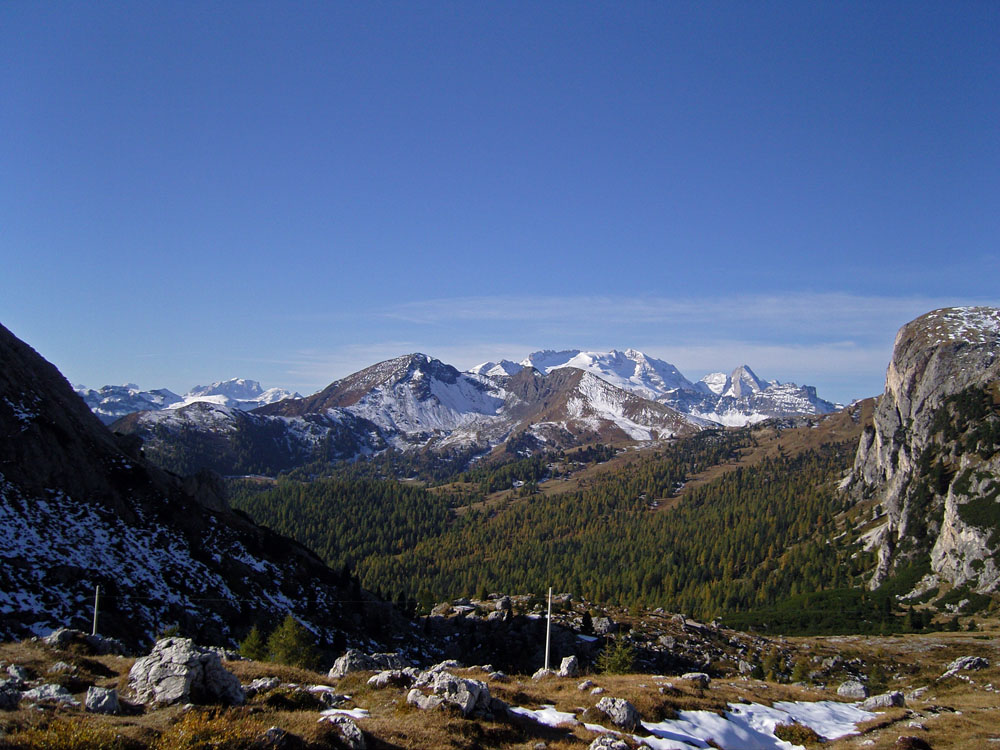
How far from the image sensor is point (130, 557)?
71.8m

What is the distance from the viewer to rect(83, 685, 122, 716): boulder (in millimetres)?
21656

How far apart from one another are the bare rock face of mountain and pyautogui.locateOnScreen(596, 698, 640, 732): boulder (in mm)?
48627

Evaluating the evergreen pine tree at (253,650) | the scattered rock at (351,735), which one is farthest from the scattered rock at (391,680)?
the evergreen pine tree at (253,650)

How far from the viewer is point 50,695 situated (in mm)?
22594

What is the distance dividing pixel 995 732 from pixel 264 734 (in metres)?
36.9

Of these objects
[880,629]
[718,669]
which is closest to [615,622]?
[718,669]

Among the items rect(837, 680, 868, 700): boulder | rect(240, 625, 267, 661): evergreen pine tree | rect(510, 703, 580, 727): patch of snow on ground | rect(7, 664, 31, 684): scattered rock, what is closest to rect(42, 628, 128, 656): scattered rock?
rect(7, 664, 31, 684): scattered rock

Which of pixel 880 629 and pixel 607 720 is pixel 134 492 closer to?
pixel 607 720

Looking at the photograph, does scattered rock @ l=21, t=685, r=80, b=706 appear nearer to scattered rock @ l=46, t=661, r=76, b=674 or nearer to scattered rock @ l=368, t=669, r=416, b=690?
Answer: scattered rock @ l=46, t=661, r=76, b=674

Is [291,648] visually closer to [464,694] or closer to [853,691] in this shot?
[464,694]

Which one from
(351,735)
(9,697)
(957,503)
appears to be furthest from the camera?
(957,503)

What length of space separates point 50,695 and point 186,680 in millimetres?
4870

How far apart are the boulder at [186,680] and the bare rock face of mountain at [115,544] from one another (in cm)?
3417

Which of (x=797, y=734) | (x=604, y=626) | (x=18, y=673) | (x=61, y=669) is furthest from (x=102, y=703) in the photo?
(x=604, y=626)
